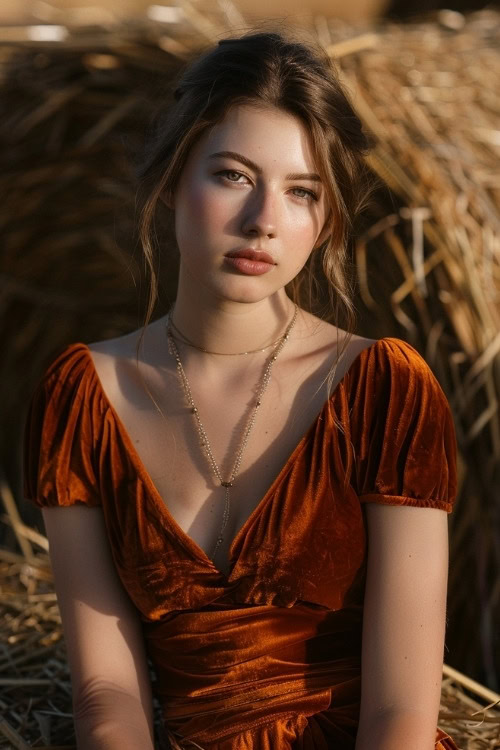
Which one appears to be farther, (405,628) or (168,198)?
(168,198)

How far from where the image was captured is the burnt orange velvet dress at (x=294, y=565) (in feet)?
4.06

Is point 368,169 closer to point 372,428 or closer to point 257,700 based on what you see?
point 372,428

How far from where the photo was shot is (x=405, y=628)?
1199 millimetres

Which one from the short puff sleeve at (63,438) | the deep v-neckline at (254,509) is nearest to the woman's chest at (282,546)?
the deep v-neckline at (254,509)

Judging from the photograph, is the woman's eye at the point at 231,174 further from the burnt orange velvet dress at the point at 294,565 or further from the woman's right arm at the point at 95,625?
the woman's right arm at the point at 95,625

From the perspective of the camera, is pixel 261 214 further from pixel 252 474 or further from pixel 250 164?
pixel 252 474

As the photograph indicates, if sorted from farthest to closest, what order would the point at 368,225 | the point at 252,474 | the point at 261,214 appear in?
the point at 368,225 < the point at 252,474 < the point at 261,214

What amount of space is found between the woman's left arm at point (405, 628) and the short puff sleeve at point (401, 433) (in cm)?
2

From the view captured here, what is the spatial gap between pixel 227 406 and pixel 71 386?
0.21m

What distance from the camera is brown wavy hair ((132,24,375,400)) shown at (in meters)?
1.23

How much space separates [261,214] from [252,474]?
1.08 feet

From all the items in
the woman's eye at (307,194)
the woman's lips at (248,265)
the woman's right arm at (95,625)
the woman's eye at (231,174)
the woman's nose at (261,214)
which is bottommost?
the woman's right arm at (95,625)

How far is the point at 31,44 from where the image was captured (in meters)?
2.28

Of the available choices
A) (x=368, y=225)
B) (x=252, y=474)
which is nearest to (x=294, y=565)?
(x=252, y=474)
